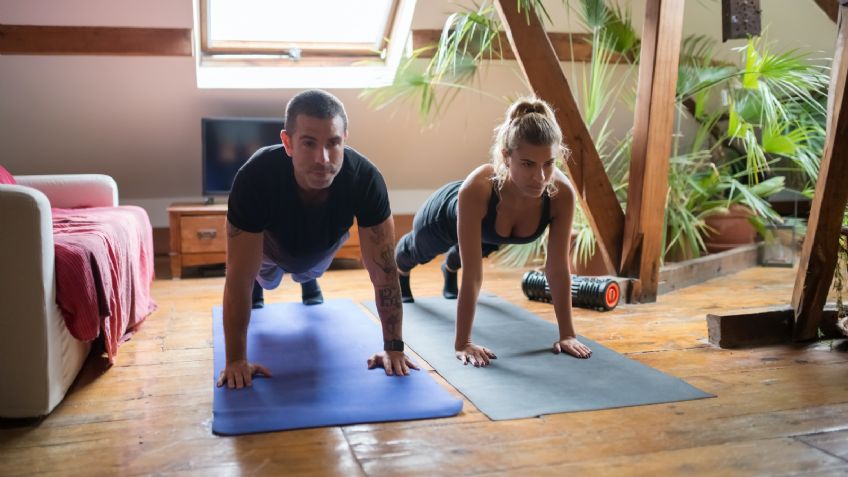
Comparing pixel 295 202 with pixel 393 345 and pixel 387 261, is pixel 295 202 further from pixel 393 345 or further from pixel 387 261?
pixel 393 345

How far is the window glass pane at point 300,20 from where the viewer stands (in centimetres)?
428

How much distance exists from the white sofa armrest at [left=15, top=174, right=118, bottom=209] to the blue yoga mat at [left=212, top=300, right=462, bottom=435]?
125cm

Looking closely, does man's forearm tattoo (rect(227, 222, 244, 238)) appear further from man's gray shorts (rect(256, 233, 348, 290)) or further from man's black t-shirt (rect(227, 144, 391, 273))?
man's gray shorts (rect(256, 233, 348, 290))

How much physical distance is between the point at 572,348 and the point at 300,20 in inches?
118

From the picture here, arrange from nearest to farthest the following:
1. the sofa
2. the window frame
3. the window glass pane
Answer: the sofa, the window glass pane, the window frame

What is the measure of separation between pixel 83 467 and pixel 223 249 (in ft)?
9.21

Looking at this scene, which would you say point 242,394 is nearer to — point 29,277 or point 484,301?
point 29,277

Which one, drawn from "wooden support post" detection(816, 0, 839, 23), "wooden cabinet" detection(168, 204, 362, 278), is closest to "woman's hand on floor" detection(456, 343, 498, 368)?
"wooden cabinet" detection(168, 204, 362, 278)

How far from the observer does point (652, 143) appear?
121 inches

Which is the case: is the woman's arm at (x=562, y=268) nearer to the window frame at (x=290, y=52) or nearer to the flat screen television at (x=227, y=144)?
the window frame at (x=290, y=52)

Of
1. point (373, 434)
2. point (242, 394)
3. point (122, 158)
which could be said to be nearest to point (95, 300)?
point (242, 394)

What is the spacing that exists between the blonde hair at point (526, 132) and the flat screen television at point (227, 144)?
238 cm

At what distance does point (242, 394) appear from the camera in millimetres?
1888

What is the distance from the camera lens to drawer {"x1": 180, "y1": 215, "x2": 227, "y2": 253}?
4156 mm
